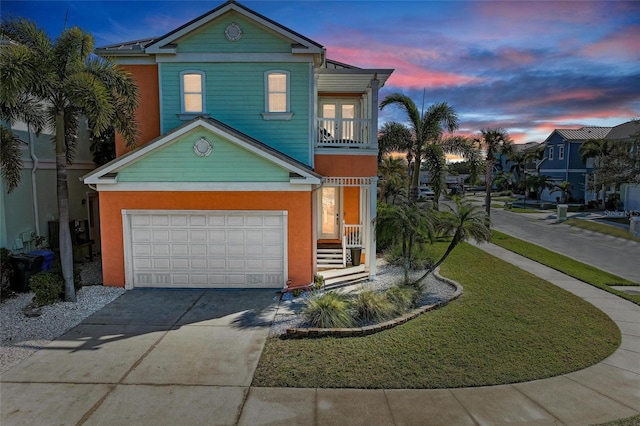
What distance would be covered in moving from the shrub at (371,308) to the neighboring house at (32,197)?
1135cm

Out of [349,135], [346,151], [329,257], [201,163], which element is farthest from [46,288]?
[349,135]

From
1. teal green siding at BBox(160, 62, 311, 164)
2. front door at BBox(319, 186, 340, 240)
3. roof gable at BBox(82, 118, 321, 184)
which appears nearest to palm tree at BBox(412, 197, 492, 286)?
roof gable at BBox(82, 118, 321, 184)

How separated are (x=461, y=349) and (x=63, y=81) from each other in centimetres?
1067

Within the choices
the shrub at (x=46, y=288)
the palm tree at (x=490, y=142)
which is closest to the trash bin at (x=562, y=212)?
the palm tree at (x=490, y=142)

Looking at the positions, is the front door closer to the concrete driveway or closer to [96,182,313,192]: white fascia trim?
Result: [96,182,313,192]: white fascia trim

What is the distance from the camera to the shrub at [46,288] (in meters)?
9.93

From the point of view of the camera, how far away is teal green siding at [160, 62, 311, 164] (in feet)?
42.8

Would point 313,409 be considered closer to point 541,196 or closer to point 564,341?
point 564,341

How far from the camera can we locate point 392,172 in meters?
29.4

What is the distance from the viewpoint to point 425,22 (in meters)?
10.7

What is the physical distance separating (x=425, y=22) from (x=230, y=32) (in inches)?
248

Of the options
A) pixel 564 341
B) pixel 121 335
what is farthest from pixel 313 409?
pixel 564 341

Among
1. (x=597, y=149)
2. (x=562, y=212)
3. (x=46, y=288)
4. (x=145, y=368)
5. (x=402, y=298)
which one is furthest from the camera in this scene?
(x=597, y=149)

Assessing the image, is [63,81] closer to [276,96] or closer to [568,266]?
[276,96]
